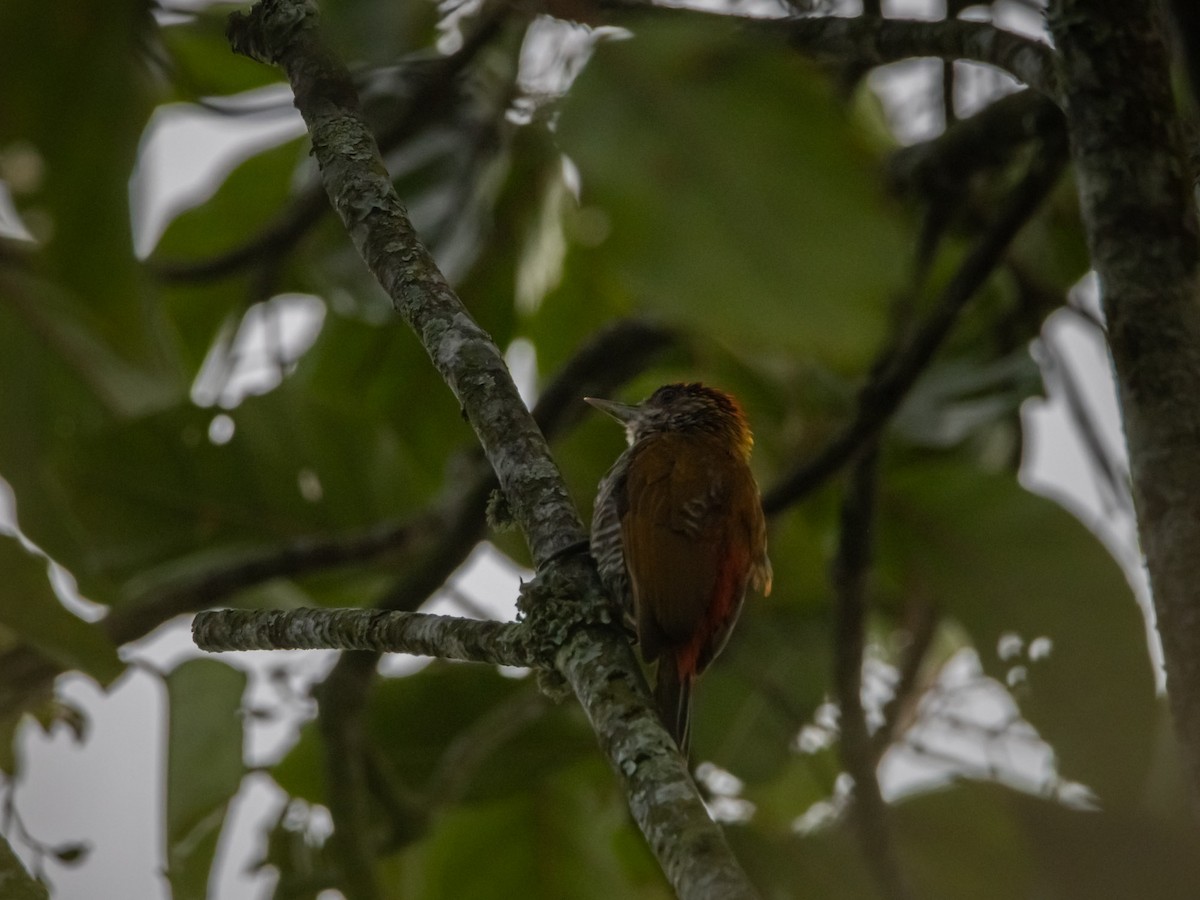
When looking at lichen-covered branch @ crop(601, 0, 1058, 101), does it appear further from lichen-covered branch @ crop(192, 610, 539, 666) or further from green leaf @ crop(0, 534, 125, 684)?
green leaf @ crop(0, 534, 125, 684)

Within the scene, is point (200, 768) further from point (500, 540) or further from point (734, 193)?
point (734, 193)

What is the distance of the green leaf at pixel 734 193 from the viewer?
1033mm

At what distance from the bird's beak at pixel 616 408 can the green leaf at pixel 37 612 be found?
5.84 ft

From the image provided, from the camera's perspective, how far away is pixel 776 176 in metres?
1.05

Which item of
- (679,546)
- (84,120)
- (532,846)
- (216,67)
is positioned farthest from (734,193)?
(216,67)

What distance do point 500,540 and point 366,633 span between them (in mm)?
1983

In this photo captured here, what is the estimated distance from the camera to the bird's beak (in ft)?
13.3

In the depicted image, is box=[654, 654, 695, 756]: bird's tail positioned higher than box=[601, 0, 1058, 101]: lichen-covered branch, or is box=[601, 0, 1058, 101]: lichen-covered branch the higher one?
box=[601, 0, 1058, 101]: lichen-covered branch

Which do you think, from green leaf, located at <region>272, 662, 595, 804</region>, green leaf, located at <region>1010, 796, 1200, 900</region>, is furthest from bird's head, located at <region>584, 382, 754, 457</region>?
green leaf, located at <region>1010, 796, 1200, 900</region>

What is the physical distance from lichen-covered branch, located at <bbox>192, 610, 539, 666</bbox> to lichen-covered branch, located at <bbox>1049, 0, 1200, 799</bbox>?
0.91m

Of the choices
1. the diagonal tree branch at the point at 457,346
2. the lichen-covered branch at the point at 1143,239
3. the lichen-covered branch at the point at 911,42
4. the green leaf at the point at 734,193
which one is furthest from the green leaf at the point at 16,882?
the lichen-covered branch at the point at 911,42

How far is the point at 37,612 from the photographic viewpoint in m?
2.48

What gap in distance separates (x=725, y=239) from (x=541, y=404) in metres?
2.99

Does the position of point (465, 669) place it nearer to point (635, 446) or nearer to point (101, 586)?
point (635, 446)
